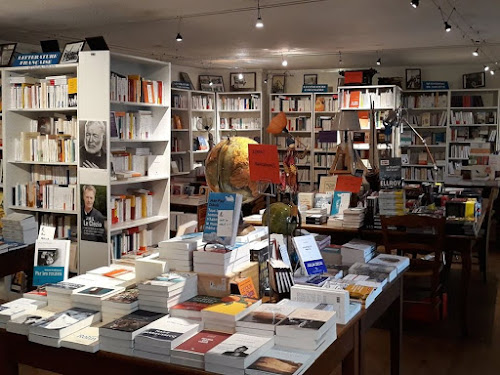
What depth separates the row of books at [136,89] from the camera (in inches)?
212

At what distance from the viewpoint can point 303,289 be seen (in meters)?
2.46

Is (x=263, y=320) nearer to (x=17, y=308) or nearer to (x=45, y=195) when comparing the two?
(x=17, y=308)

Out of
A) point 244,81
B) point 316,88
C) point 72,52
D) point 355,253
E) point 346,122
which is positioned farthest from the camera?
point 244,81

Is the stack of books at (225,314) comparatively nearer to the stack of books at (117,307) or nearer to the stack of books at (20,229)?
the stack of books at (117,307)

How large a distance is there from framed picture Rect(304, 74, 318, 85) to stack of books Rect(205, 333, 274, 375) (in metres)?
10.5

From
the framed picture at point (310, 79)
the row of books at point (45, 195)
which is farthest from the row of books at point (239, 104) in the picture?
the row of books at point (45, 195)

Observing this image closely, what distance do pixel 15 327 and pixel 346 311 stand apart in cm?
133

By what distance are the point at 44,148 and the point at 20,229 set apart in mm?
1170

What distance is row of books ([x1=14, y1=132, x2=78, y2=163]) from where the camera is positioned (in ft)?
18.3

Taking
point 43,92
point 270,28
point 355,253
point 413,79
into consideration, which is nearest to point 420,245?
point 355,253

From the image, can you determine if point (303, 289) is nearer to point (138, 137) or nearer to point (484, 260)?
point (138, 137)

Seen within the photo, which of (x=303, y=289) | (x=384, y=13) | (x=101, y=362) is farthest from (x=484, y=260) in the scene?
(x=101, y=362)

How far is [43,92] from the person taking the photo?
5.61 meters

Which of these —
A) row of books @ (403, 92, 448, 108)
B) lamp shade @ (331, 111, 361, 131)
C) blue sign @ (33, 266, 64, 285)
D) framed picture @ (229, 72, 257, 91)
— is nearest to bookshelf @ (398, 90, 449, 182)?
row of books @ (403, 92, 448, 108)
